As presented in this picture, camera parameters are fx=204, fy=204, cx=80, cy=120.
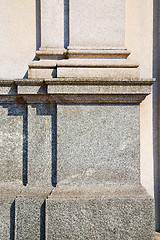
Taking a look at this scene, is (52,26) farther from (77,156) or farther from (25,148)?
(77,156)

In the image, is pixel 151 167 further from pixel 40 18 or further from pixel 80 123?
pixel 40 18

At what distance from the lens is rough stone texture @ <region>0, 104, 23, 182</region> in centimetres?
343

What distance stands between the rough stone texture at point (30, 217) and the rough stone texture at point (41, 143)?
0.31 m

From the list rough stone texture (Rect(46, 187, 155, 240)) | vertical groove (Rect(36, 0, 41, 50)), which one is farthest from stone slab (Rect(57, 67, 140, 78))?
rough stone texture (Rect(46, 187, 155, 240))

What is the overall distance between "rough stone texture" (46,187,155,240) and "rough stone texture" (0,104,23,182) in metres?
0.84

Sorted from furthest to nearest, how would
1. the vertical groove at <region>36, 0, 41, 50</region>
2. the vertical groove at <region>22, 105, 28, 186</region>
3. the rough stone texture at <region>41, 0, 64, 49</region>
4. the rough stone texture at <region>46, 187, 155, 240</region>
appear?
the vertical groove at <region>36, 0, 41, 50</region>, the rough stone texture at <region>41, 0, 64, 49</region>, the vertical groove at <region>22, 105, 28, 186</region>, the rough stone texture at <region>46, 187, 155, 240</region>

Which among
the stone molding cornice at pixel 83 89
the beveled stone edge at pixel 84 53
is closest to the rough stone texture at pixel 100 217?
the stone molding cornice at pixel 83 89

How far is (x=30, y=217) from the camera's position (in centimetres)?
309

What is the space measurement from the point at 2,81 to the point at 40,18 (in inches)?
53.0

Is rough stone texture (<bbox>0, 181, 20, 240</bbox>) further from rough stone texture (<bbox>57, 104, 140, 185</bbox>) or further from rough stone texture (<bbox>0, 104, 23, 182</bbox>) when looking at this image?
rough stone texture (<bbox>57, 104, 140, 185</bbox>)

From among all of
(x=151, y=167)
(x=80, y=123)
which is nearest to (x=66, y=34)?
(x=80, y=123)

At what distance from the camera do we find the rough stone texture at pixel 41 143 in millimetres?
3318

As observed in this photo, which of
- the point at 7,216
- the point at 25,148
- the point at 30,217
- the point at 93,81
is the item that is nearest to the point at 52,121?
the point at 25,148

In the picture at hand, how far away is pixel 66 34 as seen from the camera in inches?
140
